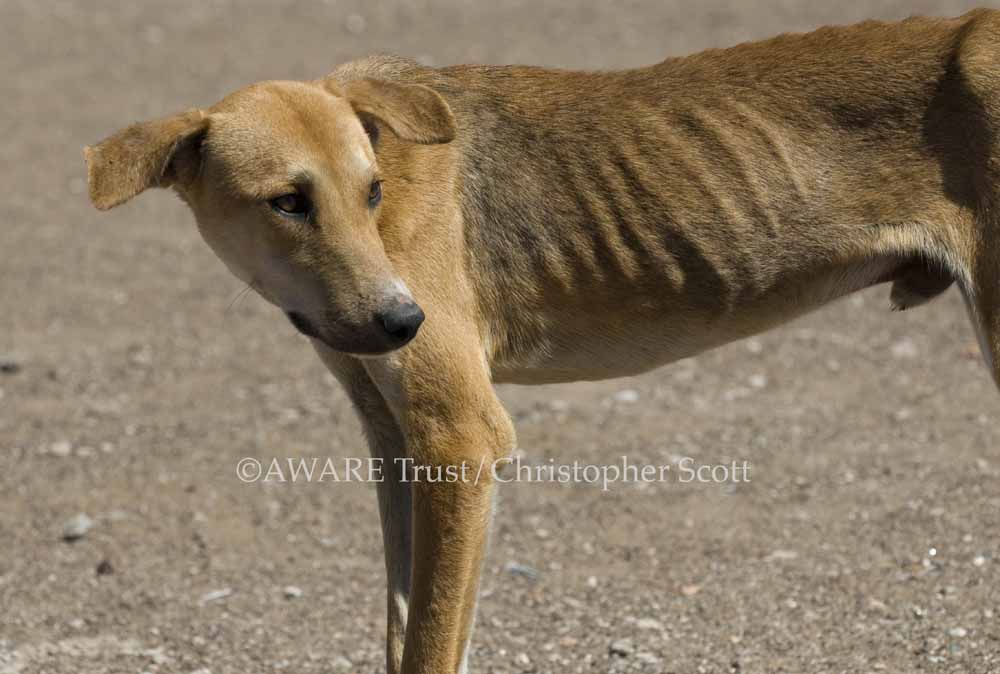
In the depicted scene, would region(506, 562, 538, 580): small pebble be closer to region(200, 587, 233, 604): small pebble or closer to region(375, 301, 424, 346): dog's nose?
region(200, 587, 233, 604): small pebble

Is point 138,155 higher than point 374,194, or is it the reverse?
point 138,155

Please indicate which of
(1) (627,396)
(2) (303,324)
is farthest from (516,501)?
(2) (303,324)

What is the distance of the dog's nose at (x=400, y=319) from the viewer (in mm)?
3590

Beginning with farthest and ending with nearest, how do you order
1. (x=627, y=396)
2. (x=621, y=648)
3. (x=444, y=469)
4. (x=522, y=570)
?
(x=627, y=396)
(x=522, y=570)
(x=621, y=648)
(x=444, y=469)

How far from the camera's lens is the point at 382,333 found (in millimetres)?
3611

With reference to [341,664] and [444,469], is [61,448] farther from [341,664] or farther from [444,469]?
[444,469]

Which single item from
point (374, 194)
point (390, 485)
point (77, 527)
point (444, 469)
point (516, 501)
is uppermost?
point (374, 194)

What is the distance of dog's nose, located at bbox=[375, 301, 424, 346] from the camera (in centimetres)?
359

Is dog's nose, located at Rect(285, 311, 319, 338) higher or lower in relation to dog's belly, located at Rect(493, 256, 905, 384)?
higher

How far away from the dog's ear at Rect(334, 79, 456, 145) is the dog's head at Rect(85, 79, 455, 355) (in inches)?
3.8

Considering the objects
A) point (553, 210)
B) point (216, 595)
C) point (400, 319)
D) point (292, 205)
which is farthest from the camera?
point (216, 595)

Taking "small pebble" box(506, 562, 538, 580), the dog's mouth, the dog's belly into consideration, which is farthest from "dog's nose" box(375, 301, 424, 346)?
"small pebble" box(506, 562, 538, 580)

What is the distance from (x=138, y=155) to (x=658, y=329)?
5.26 ft

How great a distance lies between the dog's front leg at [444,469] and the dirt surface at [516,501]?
0.99 m
